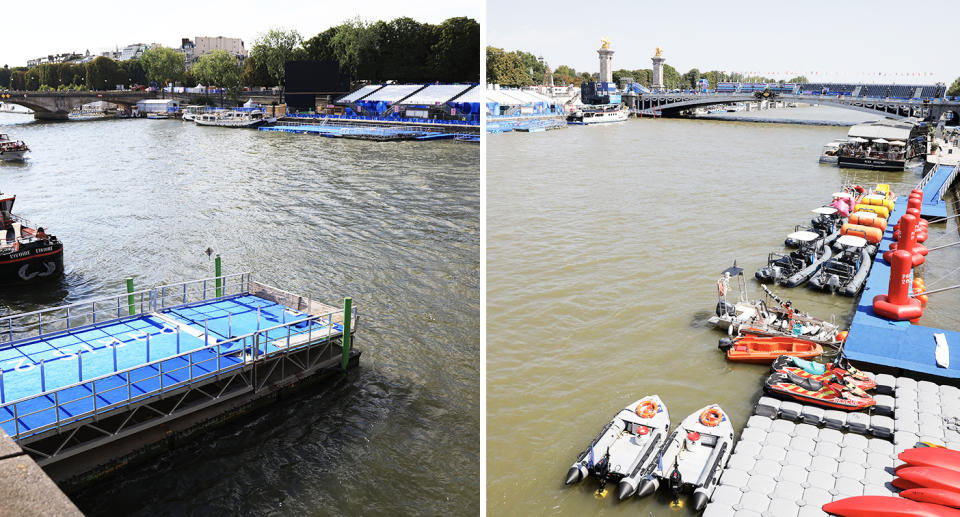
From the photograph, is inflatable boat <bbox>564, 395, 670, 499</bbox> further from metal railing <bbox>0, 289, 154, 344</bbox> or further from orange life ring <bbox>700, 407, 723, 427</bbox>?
metal railing <bbox>0, 289, 154, 344</bbox>

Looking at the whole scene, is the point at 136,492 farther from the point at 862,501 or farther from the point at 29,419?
the point at 862,501

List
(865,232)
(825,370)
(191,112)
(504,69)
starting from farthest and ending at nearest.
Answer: (504,69) → (191,112) → (865,232) → (825,370)

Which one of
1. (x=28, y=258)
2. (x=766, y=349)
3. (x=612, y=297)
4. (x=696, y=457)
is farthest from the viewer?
(x=28, y=258)

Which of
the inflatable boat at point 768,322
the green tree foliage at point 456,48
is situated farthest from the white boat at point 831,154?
the green tree foliage at point 456,48

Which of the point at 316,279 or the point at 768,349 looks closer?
the point at 768,349

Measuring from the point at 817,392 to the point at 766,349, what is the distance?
1797 millimetres

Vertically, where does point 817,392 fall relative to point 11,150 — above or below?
below

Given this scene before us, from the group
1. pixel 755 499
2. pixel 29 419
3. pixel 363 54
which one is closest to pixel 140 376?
pixel 29 419

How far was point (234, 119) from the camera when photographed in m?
53.0

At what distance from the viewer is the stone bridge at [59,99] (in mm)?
60156

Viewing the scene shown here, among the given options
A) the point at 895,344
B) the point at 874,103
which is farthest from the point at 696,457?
the point at 874,103

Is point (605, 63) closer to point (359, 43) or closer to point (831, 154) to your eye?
point (359, 43)

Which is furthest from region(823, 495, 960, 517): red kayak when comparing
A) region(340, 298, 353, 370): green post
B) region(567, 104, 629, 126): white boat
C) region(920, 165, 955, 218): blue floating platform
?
Answer: region(567, 104, 629, 126): white boat

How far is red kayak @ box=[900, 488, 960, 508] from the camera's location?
616 centimetres
